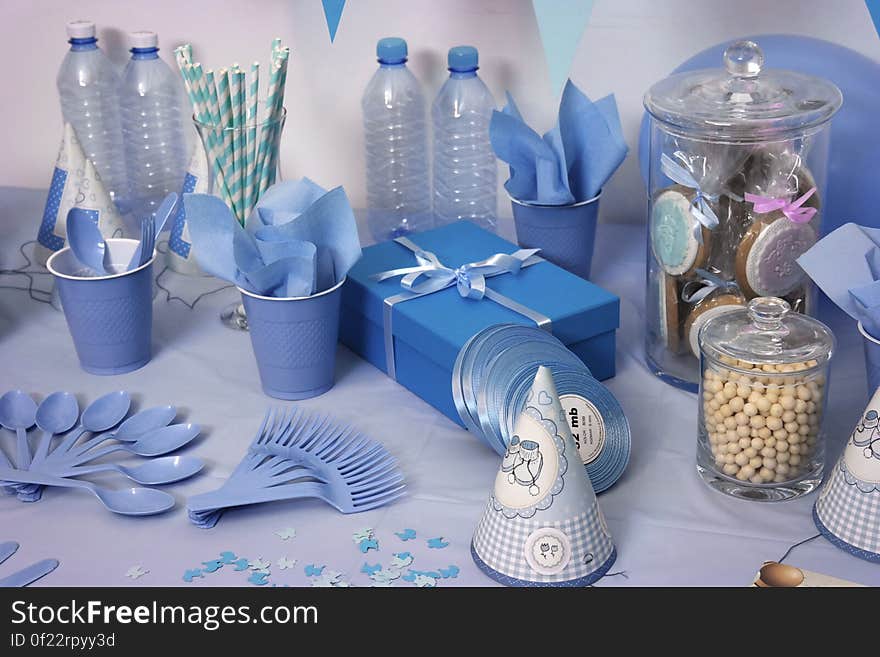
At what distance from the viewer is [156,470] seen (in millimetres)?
1022

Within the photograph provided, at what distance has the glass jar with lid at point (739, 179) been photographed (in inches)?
41.6

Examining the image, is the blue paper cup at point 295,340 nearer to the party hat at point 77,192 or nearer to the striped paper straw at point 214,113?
the striped paper straw at point 214,113

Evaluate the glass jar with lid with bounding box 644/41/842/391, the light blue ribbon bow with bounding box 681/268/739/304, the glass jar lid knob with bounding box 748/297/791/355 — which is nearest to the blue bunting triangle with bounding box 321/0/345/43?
the glass jar with lid with bounding box 644/41/842/391

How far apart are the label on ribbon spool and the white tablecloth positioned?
0.04 m

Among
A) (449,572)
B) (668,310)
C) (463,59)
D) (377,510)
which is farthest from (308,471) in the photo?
(463,59)

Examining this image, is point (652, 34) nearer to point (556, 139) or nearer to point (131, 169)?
point (556, 139)

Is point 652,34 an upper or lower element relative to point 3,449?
upper

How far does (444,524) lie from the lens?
95cm

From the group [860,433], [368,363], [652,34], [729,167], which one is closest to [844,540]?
[860,433]

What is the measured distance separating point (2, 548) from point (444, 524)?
1.15ft

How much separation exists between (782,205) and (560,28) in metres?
0.34

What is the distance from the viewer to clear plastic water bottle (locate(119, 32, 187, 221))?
156 cm

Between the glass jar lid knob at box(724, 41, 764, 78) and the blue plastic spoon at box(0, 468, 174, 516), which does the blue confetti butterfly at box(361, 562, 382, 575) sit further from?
the glass jar lid knob at box(724, 41, 764, 78)

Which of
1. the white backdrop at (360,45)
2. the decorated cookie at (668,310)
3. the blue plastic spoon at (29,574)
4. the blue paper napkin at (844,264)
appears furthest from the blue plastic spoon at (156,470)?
the white backdrop at (360,45)
